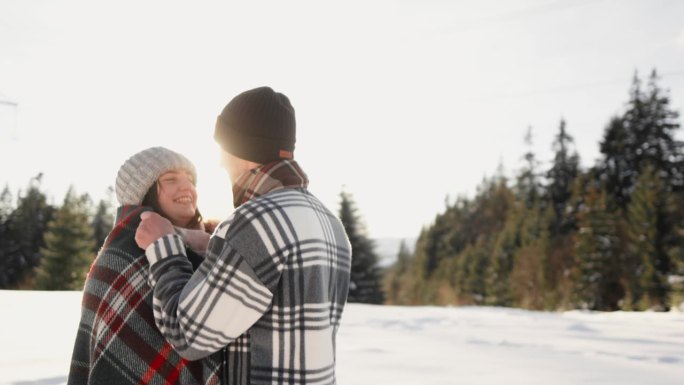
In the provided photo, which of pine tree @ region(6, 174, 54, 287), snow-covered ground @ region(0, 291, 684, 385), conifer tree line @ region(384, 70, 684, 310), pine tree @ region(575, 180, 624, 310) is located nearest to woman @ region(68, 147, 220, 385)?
snow-covered ground @ region(0, 291, 684, 385)

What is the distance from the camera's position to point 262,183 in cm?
170

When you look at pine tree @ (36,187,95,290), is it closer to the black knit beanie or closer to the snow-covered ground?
the snow-covered ground

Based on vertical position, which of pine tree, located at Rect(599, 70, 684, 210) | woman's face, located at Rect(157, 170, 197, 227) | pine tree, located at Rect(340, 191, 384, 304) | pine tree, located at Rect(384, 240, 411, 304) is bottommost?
pine tree, located at Rect(384, 240, 411, 304)

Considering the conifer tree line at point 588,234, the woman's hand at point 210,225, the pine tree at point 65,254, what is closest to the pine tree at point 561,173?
the conifer tree line at point 588,234

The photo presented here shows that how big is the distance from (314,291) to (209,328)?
303 millimetres

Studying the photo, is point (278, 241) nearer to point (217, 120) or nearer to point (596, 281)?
point (217, 120)

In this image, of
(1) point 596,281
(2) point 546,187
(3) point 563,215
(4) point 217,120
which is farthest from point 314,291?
(2) point 546,187

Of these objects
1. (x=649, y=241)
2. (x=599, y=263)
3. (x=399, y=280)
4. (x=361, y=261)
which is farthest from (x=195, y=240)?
(x=399, y=280)

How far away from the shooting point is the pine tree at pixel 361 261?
43.2m

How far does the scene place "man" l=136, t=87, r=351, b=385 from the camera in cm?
152

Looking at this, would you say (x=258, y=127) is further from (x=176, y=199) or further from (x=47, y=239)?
(x=47, y=239)

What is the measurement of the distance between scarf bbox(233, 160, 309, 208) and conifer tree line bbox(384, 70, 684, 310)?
19772mm

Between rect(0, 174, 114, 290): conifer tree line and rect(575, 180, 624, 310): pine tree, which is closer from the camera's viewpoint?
rect(575, 180, 624, 310): pine tree

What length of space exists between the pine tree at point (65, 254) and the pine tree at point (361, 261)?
20.0 meters
